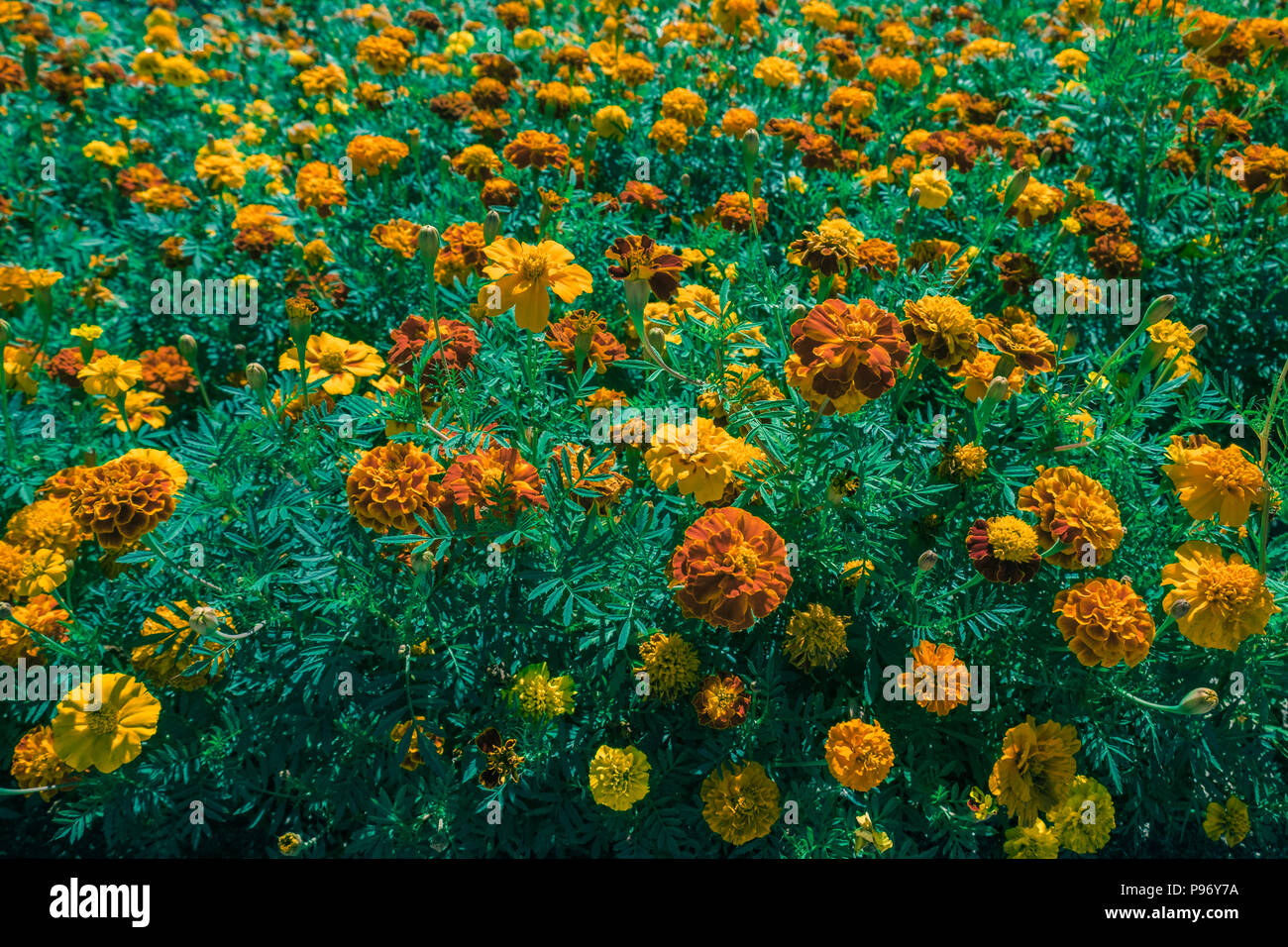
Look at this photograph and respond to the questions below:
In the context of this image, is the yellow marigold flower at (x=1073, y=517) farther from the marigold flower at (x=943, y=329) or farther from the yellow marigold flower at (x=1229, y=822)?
the yellow marigold flower at (x=1229, y=822)

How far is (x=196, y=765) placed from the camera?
225cm

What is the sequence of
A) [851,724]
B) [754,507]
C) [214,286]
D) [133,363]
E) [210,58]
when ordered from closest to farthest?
[851,724] < [754,507] < [133,363] < [214,286] < [210,58]

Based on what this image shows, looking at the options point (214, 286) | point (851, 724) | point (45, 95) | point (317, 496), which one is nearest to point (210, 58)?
point (45, 95)

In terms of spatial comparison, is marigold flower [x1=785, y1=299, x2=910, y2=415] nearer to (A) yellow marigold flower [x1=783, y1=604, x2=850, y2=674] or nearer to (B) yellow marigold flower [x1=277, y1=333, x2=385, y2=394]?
(A) yellow marigold flower [x1=783, y1=604, x2=850, y2=674]

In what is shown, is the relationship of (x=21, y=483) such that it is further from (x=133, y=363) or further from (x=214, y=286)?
(x=214, y=286)

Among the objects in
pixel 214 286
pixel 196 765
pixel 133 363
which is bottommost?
pixel 196 765

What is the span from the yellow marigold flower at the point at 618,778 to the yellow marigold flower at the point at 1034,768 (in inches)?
36.8

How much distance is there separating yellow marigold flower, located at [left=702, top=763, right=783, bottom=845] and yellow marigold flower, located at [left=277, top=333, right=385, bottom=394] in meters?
1.62

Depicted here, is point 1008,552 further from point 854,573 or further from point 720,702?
point 720,702

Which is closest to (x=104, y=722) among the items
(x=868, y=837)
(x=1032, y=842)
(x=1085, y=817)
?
(x=868, y=837)

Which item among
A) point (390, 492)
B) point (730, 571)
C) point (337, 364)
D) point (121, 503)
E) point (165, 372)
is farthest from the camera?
point (165, 372)

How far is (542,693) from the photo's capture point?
2051 millimetres

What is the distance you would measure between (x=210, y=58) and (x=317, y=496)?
4.20m

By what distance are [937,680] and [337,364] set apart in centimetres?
203
